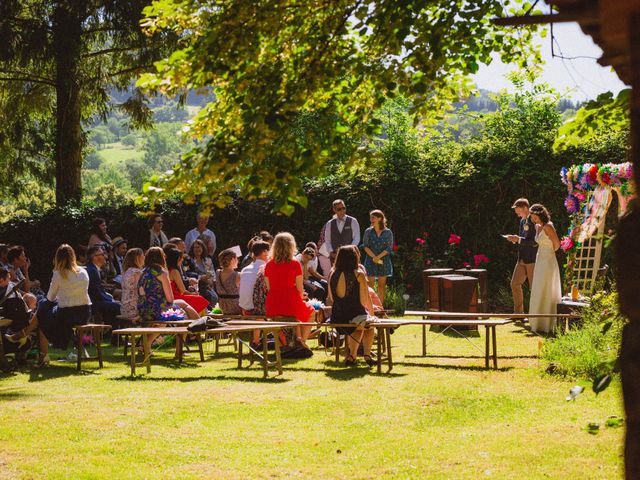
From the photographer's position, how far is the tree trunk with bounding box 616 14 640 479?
135 inches

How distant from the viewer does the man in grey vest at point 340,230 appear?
52.7ft

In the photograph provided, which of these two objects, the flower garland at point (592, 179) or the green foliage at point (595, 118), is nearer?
the green foliage at point (595, 118)

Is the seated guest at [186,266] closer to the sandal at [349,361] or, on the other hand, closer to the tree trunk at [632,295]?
the sandal at [349,361]

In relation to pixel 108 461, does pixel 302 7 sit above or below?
above

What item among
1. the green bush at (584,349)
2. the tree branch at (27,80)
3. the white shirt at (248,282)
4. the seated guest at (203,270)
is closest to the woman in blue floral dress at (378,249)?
the seated guest at (203,270)

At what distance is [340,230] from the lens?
637 inches

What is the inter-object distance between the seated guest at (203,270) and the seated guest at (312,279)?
1680 millimetres

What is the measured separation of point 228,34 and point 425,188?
13432 mm

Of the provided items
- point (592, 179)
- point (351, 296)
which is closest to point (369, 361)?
point (351, 296)

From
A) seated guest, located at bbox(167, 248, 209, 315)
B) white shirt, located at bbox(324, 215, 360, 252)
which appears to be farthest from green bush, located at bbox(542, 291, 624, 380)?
white shirt, located at bbox(324, 215, 360, 252)

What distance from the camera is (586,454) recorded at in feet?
21.7

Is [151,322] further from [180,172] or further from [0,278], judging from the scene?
[180,172]

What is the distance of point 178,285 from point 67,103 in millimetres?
9916

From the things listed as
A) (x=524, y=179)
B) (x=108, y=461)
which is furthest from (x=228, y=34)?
(x=524, y=179)
